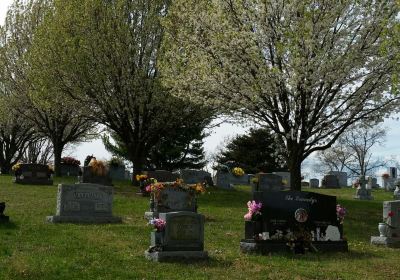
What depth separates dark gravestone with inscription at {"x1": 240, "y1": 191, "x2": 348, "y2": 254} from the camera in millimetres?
13430

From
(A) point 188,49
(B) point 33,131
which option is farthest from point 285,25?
(B) point 33,131

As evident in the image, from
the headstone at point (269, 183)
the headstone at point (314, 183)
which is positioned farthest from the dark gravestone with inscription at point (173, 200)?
the headstone at point (314, 183)

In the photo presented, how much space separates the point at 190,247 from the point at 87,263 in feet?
7.42

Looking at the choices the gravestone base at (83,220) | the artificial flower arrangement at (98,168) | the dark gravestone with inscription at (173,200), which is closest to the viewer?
the gravestone base at (83,220)

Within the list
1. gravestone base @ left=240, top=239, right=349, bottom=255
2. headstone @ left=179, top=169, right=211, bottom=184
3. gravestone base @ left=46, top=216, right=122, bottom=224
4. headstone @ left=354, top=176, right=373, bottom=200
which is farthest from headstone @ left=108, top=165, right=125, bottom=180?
gravestone base @ left=240, top=239, right=349, bottom=255

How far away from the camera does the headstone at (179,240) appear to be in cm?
1181

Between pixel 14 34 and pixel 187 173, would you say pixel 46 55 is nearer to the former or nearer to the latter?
pixel 187 173

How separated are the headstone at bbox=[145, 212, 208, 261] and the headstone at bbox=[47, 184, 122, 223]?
19.2 ft

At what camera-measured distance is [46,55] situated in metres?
30.7

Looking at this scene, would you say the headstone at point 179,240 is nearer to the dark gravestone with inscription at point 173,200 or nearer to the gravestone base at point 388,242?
the dark gravestone with inscription at point 173,200

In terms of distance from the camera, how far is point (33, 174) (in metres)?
32.2

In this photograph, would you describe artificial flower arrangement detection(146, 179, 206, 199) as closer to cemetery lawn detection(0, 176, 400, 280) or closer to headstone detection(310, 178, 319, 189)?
cemetery lawn detection(0, 176, 400, 280)

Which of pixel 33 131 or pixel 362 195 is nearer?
pixel 362 195

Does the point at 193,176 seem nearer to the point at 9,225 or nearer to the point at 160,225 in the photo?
the point at 9,225
